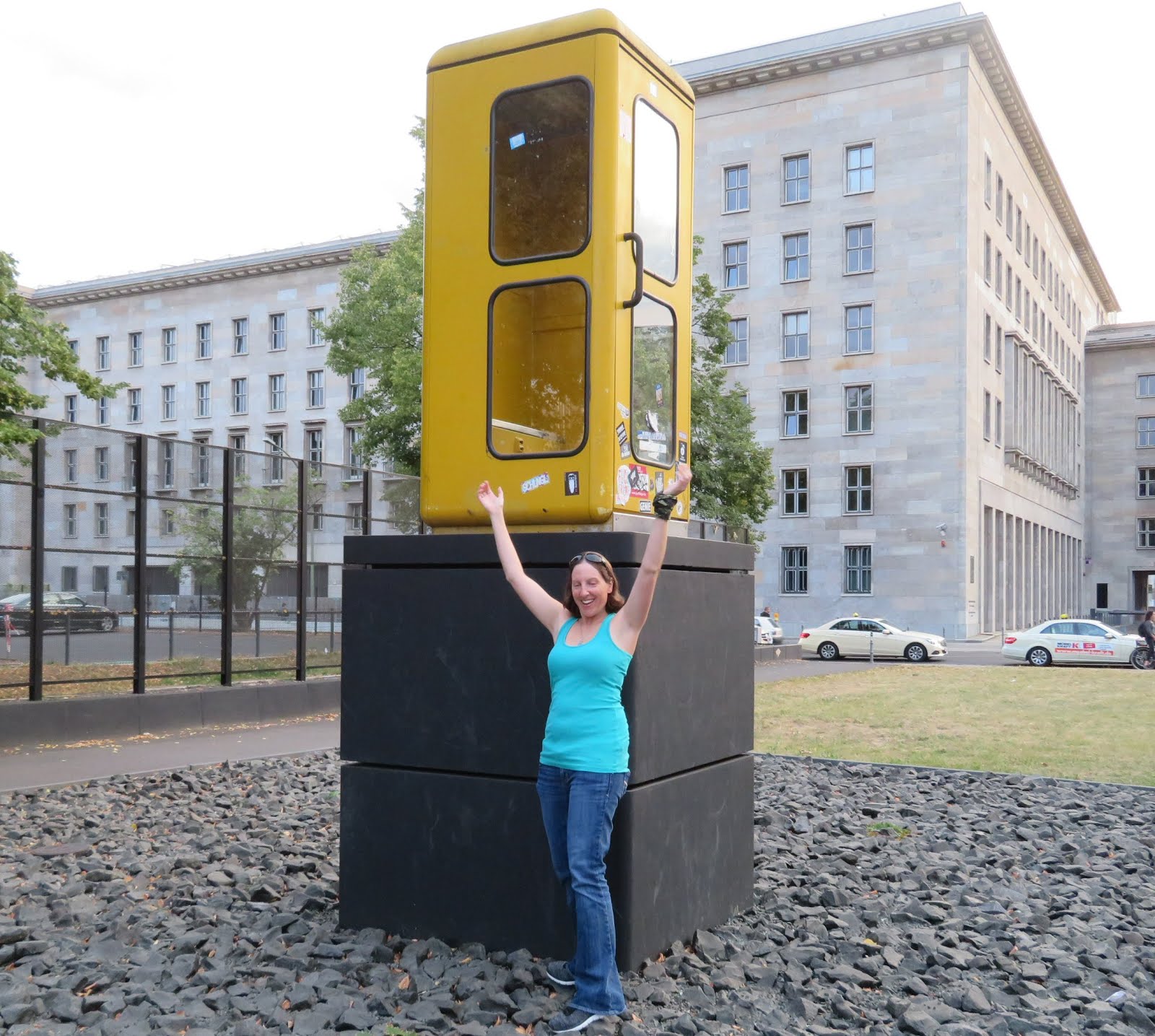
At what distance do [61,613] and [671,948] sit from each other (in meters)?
10.2

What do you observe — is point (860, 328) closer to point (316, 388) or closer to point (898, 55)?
point (898, 55)

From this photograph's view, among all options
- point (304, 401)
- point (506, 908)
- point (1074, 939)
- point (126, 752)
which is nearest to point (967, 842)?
point (1074, 939)

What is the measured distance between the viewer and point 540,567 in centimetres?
551

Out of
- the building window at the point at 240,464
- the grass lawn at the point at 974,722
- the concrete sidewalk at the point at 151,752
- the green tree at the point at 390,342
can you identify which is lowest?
the grass lawn at the point at 974,722

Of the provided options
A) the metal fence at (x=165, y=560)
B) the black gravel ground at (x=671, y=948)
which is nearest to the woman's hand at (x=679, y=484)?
the black gravel ground at (x=671, y=948)

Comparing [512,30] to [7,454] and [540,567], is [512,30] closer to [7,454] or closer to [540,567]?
[540,567]

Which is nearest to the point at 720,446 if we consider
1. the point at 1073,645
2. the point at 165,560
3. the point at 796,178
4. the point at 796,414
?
the point at 1073,645

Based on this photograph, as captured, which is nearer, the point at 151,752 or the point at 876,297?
the point at 151,752

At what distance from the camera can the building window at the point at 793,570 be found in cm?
5128

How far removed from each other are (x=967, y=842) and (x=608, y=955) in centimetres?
436

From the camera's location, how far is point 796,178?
172 ft

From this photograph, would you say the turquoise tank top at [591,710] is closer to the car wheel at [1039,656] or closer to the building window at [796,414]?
the car wheel at [1039,656]

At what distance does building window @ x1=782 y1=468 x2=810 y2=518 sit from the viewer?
51688mm

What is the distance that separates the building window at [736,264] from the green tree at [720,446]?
1960 cm
